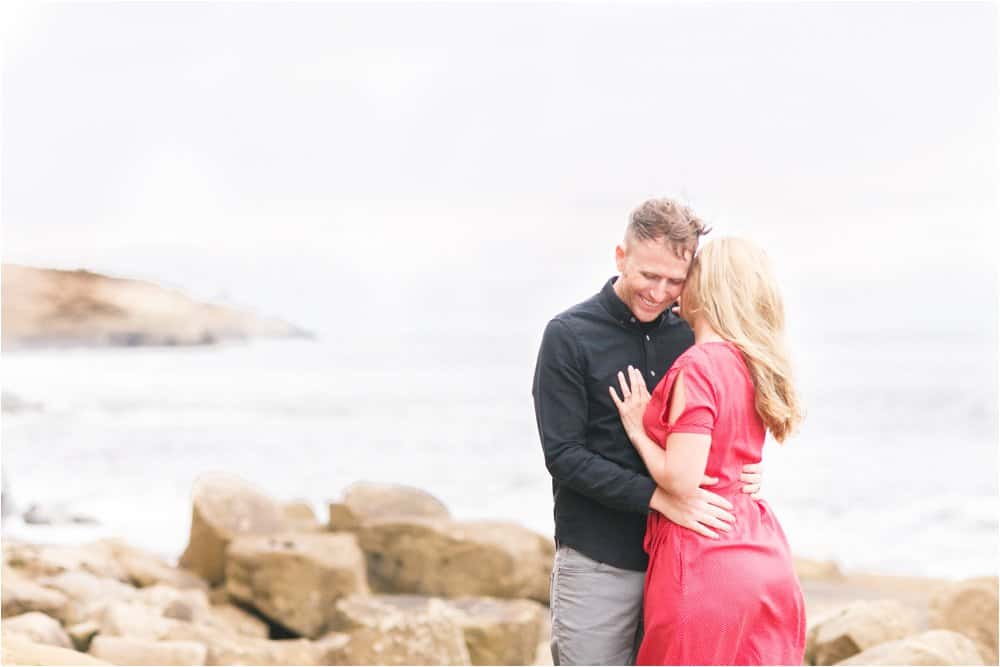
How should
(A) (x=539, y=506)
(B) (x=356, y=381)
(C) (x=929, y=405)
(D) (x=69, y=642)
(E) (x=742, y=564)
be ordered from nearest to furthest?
(E) (x=742, y=564) → (D) (x=69, y=642) → (A) (x=539, y=506) → (C) (x=929, y=405) → (B) (x=356, y=381)

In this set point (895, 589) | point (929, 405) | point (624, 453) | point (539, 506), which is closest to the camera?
point (624, 453)

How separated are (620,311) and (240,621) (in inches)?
182

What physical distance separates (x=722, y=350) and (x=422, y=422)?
1597 cm

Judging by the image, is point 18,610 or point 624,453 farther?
point 18,610

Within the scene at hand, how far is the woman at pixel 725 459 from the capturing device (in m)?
2.71

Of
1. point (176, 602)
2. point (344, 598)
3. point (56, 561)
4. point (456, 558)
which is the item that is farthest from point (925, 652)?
point (56, 561)

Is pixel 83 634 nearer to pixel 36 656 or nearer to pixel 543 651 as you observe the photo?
pixel 36 656

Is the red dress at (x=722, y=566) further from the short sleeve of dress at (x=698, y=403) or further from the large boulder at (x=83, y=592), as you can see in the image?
the large boulder at (x=83, y=592)

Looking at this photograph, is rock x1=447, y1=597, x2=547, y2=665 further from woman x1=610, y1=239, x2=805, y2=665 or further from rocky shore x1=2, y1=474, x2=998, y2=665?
woman x1=610, y1=239, x2=805, y2=665

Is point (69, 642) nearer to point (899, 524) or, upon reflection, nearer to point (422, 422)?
point (899, 524)

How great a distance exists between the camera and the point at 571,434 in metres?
2.89

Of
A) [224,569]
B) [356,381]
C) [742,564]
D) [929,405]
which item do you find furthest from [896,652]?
[356,381]

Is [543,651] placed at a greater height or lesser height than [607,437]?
lesser

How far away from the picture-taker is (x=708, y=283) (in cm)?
275
